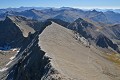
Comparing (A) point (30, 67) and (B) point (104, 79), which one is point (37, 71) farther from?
(B) point (104, 79)

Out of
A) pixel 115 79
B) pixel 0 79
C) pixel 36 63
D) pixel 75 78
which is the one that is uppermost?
pixel 75 78

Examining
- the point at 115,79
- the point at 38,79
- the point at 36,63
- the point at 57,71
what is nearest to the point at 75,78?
the point at 57,71

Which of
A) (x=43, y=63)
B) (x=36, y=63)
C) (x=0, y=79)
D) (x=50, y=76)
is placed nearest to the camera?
(x=50, y=76)

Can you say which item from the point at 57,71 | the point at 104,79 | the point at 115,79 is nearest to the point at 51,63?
the point at 57,71

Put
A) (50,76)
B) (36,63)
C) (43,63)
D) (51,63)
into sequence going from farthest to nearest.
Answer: (36,63), (43,63), (51,63), (50,76)

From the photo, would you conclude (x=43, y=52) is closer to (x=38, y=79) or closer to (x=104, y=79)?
(x=38, y=79)

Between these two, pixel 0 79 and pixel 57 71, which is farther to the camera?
pixel 0 79

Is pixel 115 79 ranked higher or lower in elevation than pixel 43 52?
lower

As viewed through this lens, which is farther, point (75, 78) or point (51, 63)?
point (51, 63)

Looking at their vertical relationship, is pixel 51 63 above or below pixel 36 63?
above
